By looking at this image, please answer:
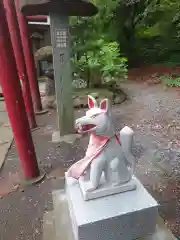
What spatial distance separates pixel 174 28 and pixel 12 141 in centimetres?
1117

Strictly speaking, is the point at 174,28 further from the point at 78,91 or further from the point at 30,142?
the point at 30,142

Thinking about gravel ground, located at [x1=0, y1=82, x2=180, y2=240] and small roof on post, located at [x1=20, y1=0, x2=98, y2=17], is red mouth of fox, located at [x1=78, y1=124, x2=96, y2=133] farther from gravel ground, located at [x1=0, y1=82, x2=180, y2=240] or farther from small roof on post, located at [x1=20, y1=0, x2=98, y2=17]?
small roof on post, located at [x1=20, y1=0, x2=98, y2=17]

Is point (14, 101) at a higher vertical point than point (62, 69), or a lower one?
lower

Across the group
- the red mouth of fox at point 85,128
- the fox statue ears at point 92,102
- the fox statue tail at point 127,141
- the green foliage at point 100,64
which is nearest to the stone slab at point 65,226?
the fox statue tail at point 127,141

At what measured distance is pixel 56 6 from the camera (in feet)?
11.7

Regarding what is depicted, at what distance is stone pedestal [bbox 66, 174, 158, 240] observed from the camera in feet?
5.12

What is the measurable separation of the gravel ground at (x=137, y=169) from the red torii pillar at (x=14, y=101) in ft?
1.18

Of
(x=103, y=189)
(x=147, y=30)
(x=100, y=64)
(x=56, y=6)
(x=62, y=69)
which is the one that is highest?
(x=56, y=6)

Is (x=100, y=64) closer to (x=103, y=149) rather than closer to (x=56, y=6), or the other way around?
(x=56, y=6)

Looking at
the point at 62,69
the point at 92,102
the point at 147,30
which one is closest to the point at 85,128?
the point at 92,102

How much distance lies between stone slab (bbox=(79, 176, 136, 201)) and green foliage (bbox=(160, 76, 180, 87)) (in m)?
7.25

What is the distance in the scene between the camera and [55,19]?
12.5ft

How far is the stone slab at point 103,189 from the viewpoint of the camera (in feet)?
A: 5.41

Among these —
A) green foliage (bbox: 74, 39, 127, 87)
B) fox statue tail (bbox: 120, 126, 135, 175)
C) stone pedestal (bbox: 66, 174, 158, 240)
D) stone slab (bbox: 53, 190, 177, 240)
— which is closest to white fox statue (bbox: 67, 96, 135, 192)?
fox statue tail (bbox: 120, 126, 135, 175)
